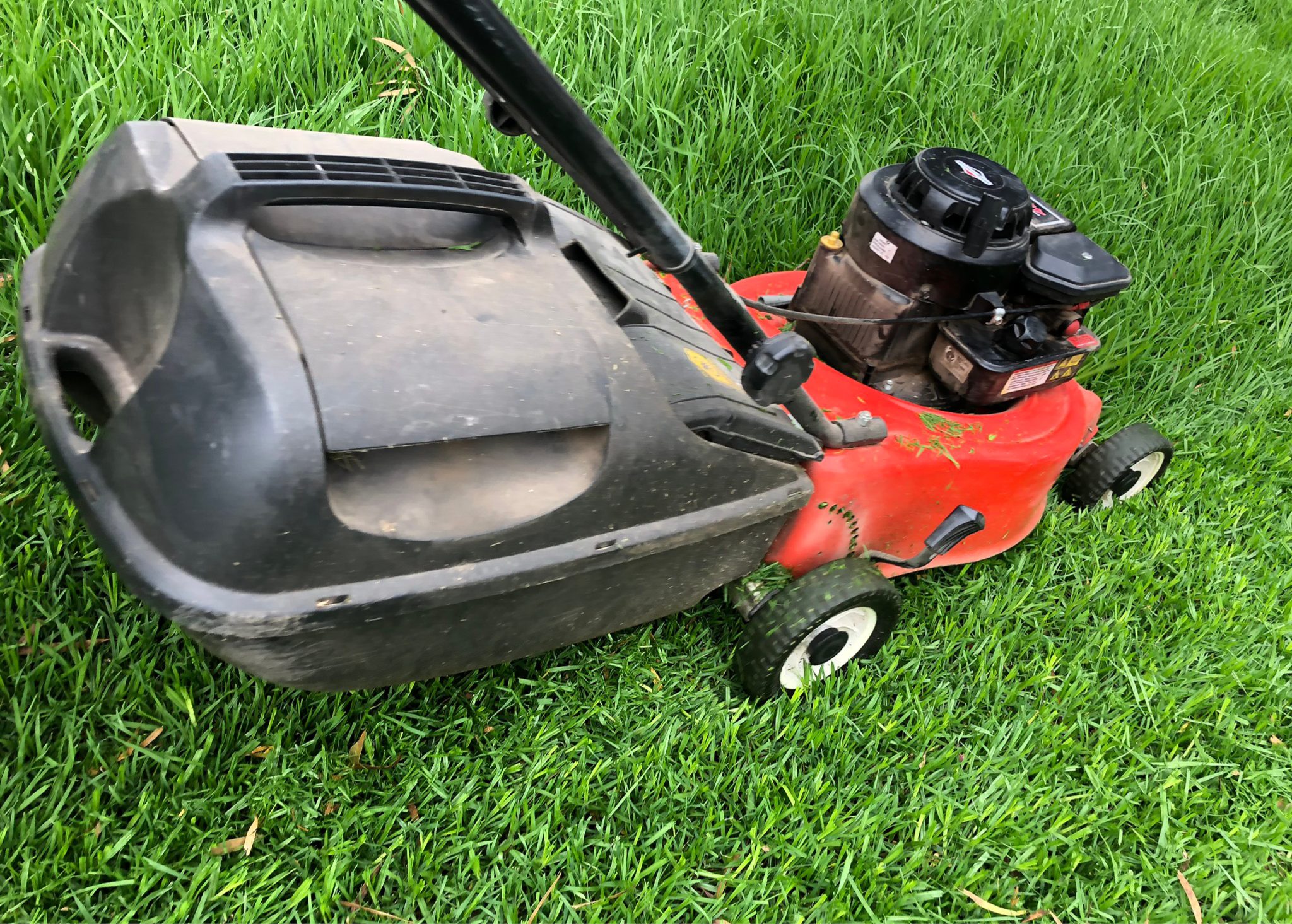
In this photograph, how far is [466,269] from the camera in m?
1.19

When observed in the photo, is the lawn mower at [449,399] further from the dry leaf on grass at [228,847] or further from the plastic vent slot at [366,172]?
the dry leaf on grass at [228,847]

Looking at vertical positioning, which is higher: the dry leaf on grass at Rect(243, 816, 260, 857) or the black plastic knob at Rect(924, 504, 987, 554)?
the black plastic knob at Rect(924, 504, 987, 554)

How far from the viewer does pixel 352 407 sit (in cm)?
96

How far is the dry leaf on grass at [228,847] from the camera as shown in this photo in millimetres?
1302

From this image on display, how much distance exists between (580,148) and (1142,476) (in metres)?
1.93

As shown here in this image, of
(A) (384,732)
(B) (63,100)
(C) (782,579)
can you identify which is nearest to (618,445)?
(C) (782,579)

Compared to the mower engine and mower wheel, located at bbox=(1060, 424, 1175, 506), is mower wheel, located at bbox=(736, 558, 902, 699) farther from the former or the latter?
mower wheel, located at bbox=(1060, 424, 1175, 506)

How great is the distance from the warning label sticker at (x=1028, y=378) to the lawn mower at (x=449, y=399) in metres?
0.16

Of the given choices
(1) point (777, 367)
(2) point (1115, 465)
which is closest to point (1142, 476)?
(2) point (1115, 465)

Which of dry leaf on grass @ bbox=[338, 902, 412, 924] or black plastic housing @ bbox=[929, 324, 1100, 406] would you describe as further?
black plastic housing @ bbox=[929, 324, 1100, 406]

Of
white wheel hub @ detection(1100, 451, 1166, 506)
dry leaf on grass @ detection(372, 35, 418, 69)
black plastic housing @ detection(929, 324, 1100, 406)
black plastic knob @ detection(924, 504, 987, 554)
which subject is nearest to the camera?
black plastic knob @ detection(924, 504, 987, 554)

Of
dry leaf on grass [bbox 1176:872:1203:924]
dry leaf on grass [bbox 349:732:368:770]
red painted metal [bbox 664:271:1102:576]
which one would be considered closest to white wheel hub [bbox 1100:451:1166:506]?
red painted metal [bbox 664:271:1102:576]

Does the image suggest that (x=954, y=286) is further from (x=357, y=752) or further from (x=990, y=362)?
(x=357, y=752)

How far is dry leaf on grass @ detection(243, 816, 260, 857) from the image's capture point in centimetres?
131
